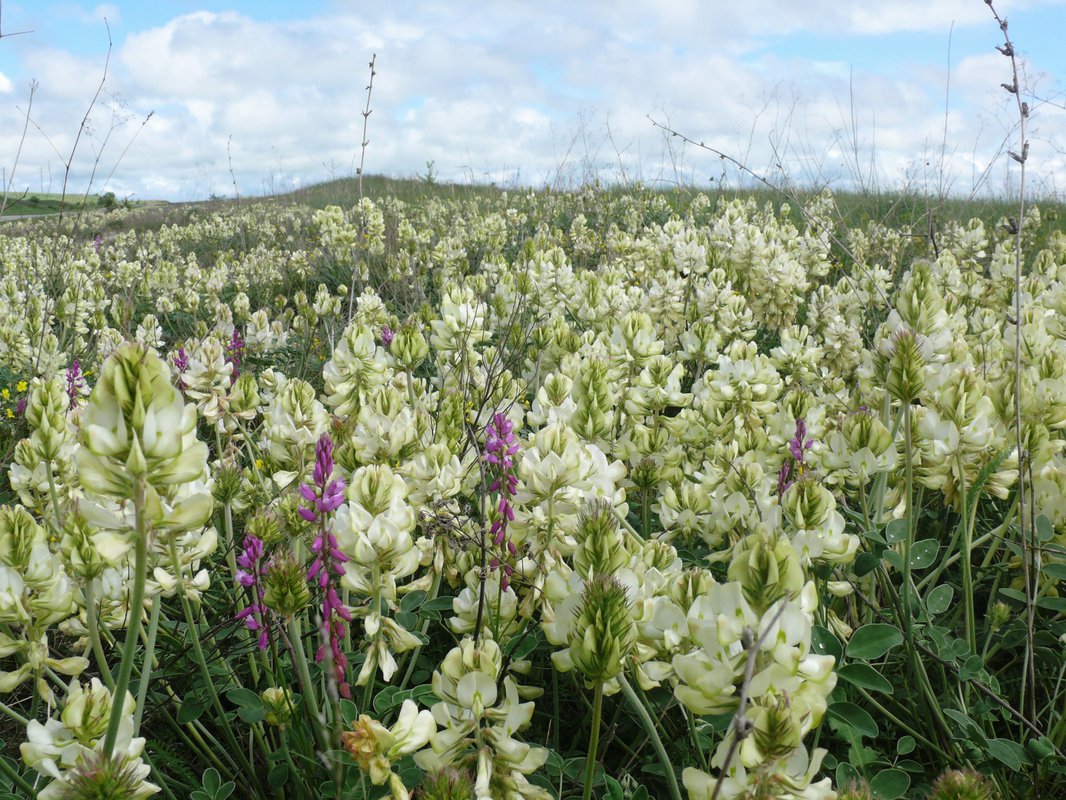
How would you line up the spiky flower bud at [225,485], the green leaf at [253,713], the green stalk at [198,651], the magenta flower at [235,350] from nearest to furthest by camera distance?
the green stalk at [198,651]
the green leaf at [253,713]
the spiky flower bud at [225,485]
the magenta flower at [235,350]

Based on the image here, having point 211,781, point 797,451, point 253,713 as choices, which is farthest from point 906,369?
point 211,781

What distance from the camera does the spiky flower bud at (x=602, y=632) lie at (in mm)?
961

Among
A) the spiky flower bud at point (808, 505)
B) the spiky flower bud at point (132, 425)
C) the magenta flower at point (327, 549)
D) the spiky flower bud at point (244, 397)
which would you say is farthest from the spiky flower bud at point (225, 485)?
the spiky flower bud at point (808, 505)

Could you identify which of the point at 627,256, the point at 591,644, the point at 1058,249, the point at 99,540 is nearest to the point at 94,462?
the point at 99,540

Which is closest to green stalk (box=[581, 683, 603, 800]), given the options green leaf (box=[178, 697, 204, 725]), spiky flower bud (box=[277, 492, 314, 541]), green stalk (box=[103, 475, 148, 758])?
green stalk (box=[103, 475, 148, 758])

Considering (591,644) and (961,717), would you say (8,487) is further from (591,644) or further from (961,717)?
(961,717)

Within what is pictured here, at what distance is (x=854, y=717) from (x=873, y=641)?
0.15 meters

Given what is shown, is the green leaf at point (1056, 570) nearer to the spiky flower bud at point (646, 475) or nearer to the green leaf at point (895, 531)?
the green leaf at point (895, 531)

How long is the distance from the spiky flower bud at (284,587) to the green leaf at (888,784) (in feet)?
3.49

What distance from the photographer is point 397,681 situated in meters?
1.99

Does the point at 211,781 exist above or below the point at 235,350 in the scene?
below

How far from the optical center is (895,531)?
1812 millimetres

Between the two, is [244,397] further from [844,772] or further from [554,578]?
[844,772]

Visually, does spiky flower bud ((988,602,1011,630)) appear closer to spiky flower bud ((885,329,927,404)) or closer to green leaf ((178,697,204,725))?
spiky flower bud ((885,329,927,404))
